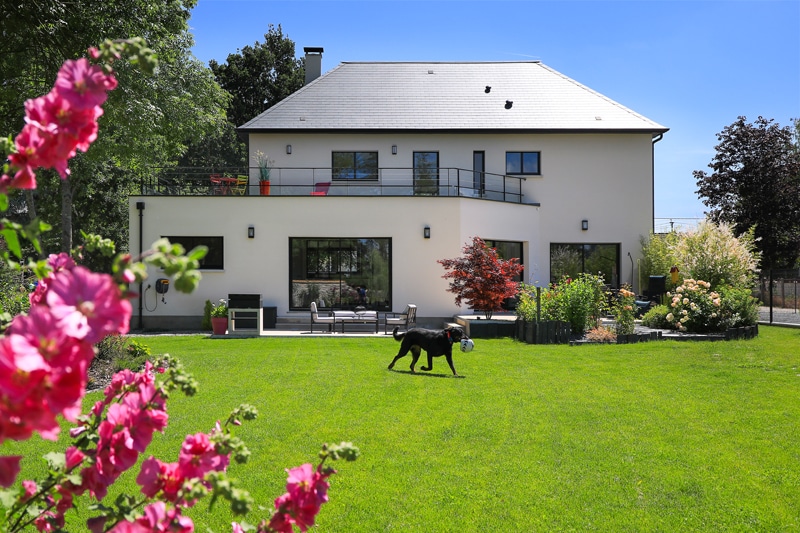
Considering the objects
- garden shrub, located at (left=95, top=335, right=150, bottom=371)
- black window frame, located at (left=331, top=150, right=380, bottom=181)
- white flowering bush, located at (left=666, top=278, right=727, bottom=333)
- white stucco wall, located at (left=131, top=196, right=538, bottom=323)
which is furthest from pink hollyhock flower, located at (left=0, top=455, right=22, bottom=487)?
black window frame, located at (left=331, top=150, right=380, bottom=181)

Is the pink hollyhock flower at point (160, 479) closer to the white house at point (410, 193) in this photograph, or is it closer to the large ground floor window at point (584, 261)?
the white house at point (410, 193)

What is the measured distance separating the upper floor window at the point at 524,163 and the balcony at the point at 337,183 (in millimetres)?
650

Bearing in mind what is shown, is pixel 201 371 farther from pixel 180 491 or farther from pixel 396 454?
pixel 180 491

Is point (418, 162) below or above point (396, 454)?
above

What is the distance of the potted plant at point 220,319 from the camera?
57.5ft

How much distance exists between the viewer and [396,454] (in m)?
5.97

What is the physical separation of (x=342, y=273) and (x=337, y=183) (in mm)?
2773

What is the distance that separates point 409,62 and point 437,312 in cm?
1142

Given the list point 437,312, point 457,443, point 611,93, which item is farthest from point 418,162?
point 457,443

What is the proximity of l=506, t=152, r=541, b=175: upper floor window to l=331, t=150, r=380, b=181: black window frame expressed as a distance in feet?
14.7

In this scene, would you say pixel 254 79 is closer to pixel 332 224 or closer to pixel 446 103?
pixel 446 103

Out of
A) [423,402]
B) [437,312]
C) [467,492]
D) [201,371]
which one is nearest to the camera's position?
[467,492]

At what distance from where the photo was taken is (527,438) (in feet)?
21.3

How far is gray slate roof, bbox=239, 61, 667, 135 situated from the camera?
22.5 meters
